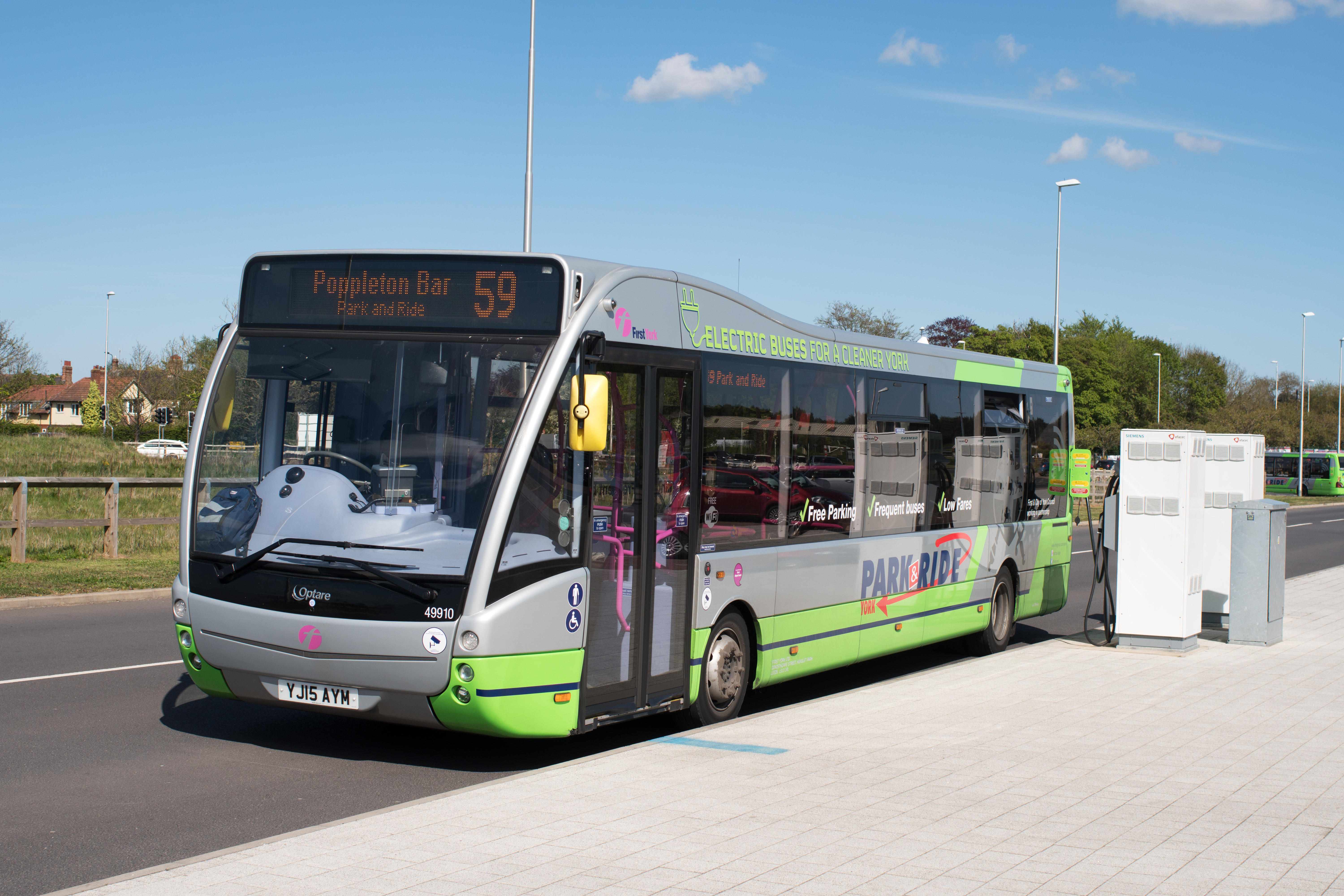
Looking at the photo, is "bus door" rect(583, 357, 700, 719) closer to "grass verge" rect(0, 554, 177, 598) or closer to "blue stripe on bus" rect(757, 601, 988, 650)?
"blue stripe on bus" rect(757, 601, 988, 650)

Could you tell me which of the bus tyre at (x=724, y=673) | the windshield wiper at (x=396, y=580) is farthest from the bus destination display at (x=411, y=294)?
the bus tyre at (x=724, y=673)

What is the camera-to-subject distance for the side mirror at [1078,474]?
14695 millimetres

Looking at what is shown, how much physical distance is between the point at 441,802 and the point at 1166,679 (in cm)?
718

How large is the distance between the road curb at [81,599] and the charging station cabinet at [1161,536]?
10271 mm

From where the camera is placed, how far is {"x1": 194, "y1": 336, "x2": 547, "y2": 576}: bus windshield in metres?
6.84

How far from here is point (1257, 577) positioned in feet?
42.5

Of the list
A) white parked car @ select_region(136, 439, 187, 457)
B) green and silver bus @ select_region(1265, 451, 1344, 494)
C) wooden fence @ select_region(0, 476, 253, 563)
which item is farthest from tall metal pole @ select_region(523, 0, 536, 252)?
green and silver bus @ select_region(1265, 451, 1344, 494)

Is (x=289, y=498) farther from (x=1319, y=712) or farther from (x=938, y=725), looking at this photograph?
(x=1319, y=712)

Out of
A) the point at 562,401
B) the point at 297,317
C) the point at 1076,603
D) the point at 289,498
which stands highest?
the point at 297,317

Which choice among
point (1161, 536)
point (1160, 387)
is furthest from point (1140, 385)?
point (1161, 536)

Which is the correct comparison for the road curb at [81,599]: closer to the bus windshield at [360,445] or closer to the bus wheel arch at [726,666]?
the bus windshield at [360,445]

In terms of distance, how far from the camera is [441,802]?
6180 mm

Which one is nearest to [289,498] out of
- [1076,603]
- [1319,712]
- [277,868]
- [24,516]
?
[277,868]

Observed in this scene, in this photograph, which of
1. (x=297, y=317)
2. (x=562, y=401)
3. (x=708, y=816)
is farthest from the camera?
(x=297, y=317)
